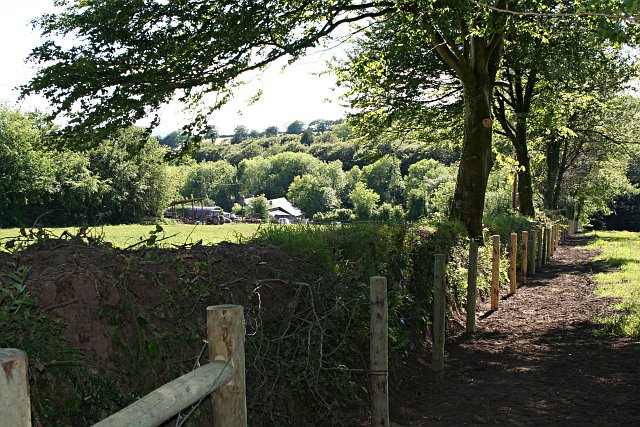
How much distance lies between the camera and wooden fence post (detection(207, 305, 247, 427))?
3.20m

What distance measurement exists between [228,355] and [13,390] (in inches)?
56.7

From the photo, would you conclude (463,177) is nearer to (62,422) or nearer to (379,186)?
(62,422)

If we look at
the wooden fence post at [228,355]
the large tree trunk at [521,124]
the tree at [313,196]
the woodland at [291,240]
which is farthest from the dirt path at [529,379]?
the tree at [313,196]

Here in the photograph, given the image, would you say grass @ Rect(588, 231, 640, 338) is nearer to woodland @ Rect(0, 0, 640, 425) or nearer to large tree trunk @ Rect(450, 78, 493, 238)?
woodland @ Rect(0, 0, 640, 425)

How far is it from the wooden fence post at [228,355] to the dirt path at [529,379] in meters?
3.14

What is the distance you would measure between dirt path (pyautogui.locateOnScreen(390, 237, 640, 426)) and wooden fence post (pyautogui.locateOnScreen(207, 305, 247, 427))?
3.14 metres

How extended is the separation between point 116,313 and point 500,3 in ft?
39.6

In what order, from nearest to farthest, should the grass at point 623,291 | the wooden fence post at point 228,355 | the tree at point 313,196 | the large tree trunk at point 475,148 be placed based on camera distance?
the wooden fence post at point 228,355 → the grass at point 623,291 → the large tree trunk at point 475,148 → the tree at point 313,196

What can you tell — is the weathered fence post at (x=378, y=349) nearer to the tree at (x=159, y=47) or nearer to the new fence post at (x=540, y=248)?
the tree at (x=159, y=47)

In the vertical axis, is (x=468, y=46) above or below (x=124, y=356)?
above

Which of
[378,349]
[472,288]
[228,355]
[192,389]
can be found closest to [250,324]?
[378,349]

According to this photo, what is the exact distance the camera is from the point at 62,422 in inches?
123

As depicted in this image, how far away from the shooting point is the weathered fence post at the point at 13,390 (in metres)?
1.82

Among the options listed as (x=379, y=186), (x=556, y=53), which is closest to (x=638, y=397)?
(x=556, y=53)
